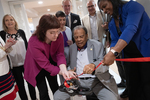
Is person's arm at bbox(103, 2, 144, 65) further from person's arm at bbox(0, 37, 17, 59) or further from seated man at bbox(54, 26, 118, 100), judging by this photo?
person's arm at bbox(0, 37, 17, 59)

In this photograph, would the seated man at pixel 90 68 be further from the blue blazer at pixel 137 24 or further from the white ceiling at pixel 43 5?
the white ceiling at pixel 43 5

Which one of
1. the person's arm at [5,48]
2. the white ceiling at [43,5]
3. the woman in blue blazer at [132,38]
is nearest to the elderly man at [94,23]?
the woman in blue blazer at [132,38]

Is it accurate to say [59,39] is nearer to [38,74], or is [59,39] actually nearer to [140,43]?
[38,74]

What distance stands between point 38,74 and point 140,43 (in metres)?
1.32

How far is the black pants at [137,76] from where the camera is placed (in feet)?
3.65

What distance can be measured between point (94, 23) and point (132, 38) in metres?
1.21

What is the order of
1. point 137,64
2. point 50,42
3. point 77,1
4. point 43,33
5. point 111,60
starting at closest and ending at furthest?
point 111,60 → point 137,64 → point 43,33 → point 50,42 → point 77,1

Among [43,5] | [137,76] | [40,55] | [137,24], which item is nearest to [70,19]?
[40,55]

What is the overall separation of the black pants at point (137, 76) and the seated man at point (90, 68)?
22 centimetres

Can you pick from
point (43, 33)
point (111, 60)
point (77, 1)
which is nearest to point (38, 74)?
point (43, 33)

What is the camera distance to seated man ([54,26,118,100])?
1298 mm

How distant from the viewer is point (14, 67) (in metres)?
1.85

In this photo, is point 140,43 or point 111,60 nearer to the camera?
point 111,60

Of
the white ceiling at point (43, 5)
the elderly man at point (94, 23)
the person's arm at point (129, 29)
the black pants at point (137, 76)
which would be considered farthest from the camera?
the white ceiling at point (43, 5)
